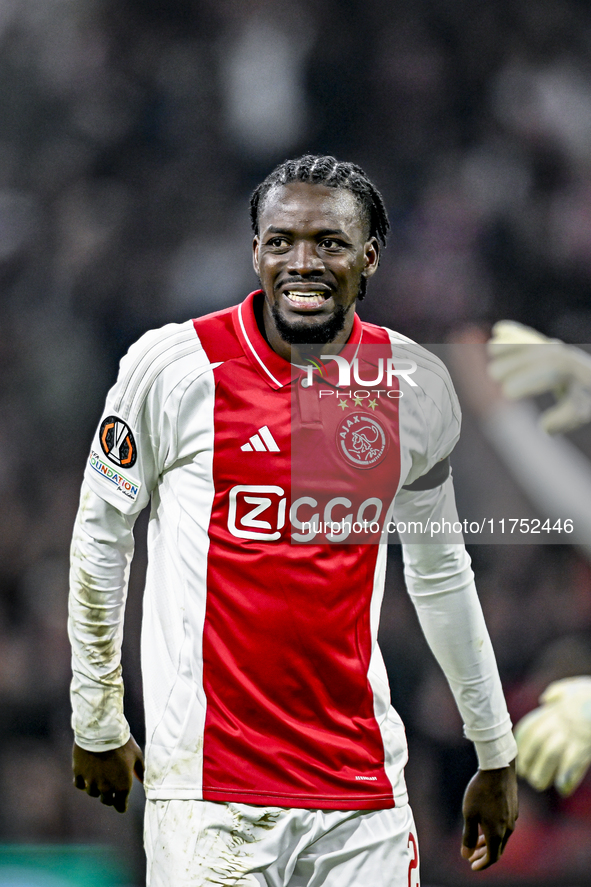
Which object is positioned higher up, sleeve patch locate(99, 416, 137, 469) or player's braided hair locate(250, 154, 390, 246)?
player's braided hair locate(250, 154, 390, 246)

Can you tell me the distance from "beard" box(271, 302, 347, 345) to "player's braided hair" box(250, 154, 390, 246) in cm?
20

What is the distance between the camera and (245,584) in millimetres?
1634

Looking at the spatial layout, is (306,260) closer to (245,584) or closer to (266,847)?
(245,584)

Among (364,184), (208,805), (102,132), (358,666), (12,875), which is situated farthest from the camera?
(102,132)

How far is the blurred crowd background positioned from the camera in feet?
8.66

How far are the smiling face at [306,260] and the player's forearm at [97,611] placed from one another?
43cm

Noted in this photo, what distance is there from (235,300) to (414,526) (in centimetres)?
110

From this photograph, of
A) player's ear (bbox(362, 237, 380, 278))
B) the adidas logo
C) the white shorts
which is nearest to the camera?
the white shorts

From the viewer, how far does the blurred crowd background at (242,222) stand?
264cm

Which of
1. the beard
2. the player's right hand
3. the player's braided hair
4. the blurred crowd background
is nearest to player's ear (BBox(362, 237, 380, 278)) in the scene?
the player's braided hair

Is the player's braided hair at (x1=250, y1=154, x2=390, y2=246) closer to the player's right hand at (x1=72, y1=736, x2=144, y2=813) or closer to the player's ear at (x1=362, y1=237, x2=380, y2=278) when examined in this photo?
the player's ear at (x1=362, y1=237, x2=380, y2=278)

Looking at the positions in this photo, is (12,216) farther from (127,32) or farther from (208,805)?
(208,805)

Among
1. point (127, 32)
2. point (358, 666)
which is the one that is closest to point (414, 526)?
point (358, 666)

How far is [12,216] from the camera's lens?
2.66 meters
